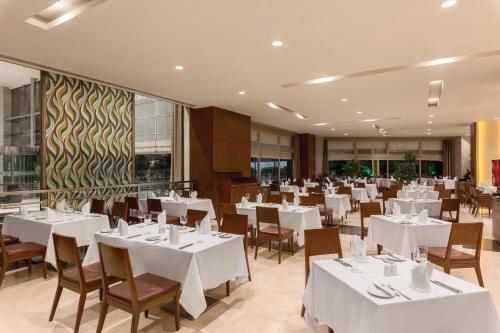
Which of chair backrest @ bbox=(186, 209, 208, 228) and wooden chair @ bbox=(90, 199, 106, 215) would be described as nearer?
chair backrest @ bbox=(186, 209, 208, 228)

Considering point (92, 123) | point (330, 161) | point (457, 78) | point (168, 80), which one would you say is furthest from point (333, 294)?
point (330, 161)

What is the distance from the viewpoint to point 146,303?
9.05 ft

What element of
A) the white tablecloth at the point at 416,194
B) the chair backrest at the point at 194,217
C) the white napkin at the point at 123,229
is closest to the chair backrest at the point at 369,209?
the chair backrest at the point at 194,217

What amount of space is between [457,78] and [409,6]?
3.79 m

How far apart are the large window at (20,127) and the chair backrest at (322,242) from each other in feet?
19.7

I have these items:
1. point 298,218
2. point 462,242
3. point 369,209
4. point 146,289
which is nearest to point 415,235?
point 462,242

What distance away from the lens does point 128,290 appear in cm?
290

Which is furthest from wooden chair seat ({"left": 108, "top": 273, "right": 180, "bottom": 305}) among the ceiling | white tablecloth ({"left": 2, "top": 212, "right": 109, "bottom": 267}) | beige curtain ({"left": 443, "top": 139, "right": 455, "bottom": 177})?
beige curtain ({"left": 443, "top": 139, "right": 455, "bottom": 177})

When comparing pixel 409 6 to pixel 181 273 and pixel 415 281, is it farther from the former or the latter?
pixel 181 273

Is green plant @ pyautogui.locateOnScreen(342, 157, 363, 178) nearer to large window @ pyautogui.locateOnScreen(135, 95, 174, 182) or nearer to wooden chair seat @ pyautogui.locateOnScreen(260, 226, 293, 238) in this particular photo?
large window @ pyautogui.locateOnScreen(135, 95, 174, 182)

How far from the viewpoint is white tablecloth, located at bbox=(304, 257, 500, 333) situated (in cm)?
194

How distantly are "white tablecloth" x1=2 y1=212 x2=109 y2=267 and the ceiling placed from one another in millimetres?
2552

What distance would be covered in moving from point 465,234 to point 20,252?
5.44m

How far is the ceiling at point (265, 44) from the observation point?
3.77 meters
